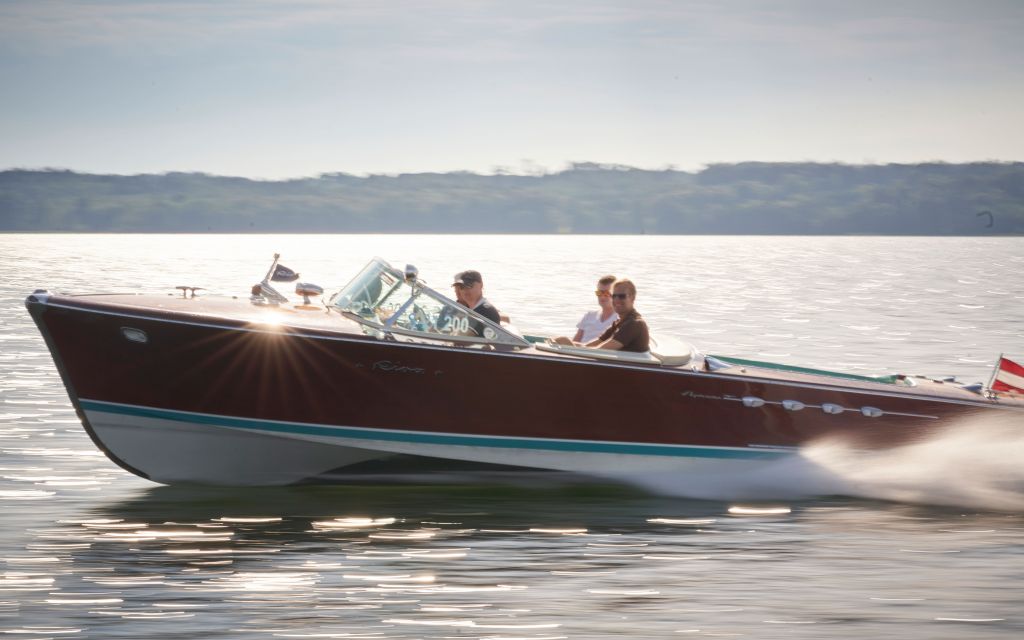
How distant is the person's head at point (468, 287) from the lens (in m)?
9.05

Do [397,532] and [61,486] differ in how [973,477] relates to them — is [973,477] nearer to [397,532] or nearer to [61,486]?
[397,532]

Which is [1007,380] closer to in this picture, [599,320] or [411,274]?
[599,320]

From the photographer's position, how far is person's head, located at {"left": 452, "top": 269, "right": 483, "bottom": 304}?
9047 mm

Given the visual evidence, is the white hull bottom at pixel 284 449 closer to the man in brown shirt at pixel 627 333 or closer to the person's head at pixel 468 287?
the man in brown shirt at pixel 627 333

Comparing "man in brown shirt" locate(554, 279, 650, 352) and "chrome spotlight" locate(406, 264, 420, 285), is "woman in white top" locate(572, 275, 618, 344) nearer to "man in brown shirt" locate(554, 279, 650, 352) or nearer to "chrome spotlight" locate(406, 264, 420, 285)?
"man in brown shirt" locate(554, 279, 650, 352)

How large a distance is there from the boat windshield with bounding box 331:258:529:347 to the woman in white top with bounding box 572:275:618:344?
3.52 ft

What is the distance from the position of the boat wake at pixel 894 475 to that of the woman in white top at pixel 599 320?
4.09 feet

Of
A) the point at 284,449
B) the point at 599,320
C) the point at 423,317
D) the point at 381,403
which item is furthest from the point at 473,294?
the point at 284,449

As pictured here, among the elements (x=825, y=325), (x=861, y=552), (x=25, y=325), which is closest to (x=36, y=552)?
(x=861, y=552)

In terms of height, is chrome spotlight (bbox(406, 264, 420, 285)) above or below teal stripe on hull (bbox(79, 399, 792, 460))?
above

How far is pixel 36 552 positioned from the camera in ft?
25.0

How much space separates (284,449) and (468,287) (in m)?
1.84

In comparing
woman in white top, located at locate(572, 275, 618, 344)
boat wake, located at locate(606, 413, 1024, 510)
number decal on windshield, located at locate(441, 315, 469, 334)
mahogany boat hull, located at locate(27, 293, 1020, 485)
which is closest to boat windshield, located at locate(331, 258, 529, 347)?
number decal on windshield, located at locate(441, 315, 469, 334)

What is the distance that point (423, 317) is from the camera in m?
8.92
